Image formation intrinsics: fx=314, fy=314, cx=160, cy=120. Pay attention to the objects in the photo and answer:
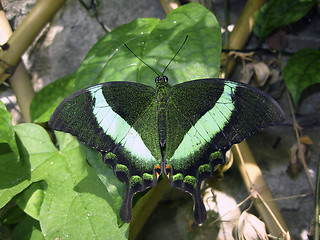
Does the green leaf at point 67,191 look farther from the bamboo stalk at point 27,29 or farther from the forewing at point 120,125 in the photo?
the bamboo stalk at point 27,29

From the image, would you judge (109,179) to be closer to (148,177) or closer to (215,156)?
(148,177)

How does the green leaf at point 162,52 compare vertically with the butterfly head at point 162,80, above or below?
above

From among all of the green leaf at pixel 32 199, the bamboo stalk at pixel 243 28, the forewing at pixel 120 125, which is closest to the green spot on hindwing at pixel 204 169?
the forewing at pixel 120 125

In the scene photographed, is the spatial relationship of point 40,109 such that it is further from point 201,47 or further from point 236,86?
point 236,86

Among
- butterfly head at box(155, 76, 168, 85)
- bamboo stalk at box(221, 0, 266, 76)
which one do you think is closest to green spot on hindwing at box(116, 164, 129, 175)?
butterfly head at box(155, 76, 168, 85)

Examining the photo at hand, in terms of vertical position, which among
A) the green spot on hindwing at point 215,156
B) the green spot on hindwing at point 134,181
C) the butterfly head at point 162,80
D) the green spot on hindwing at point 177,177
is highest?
the butterfly head at point 162,80

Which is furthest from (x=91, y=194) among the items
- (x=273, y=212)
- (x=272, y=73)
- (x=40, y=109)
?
(x=272, y=73)
